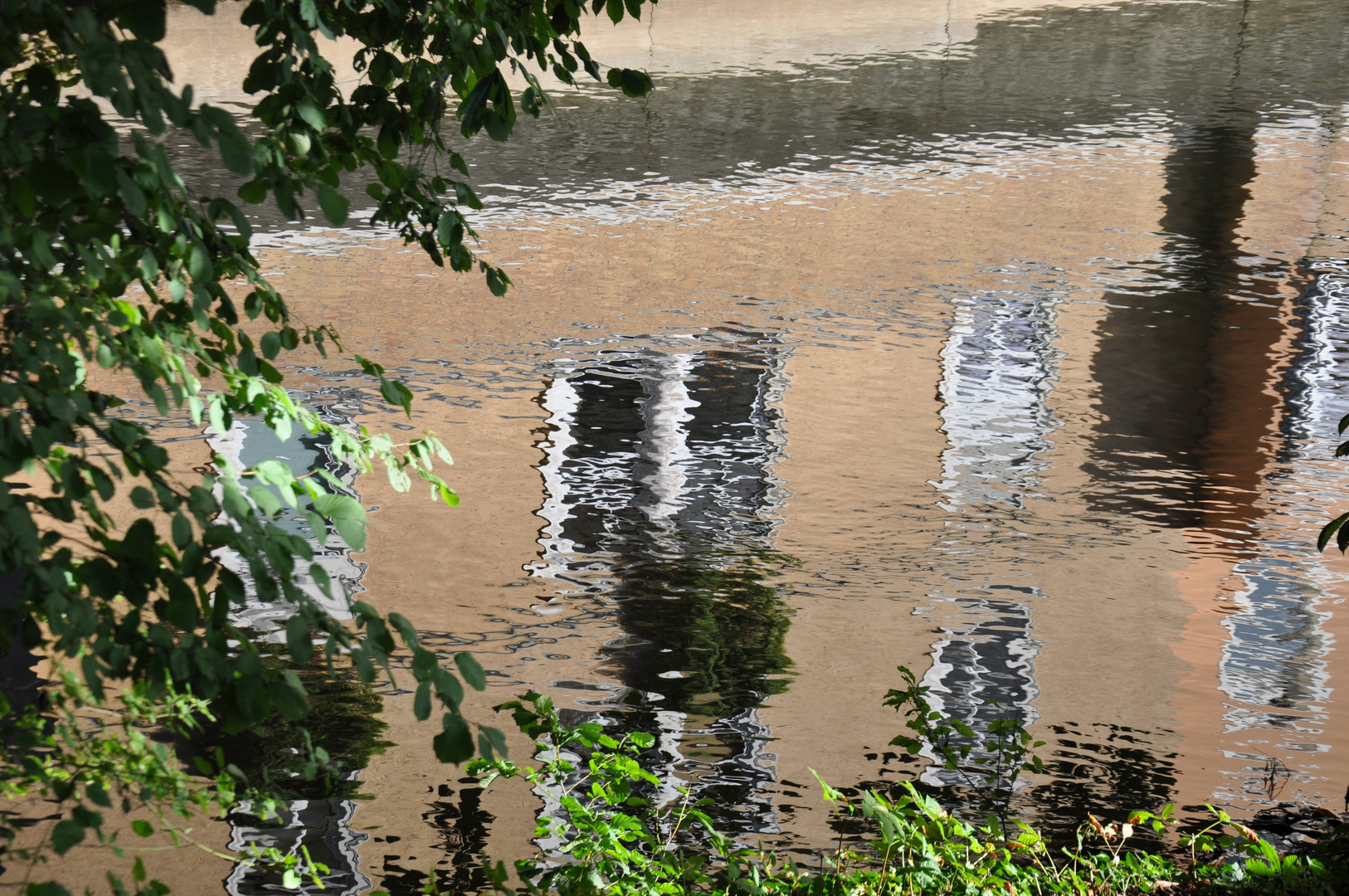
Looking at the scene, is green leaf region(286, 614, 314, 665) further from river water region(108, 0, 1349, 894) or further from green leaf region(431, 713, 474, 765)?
river water region(108, 0, 1349, 894)

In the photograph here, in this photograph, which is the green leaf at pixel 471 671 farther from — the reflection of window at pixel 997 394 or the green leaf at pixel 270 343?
the reflection of window at pixel 997 394

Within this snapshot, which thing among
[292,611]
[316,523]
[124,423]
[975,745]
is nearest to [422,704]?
[316,523]

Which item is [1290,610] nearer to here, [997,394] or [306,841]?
[997,394]

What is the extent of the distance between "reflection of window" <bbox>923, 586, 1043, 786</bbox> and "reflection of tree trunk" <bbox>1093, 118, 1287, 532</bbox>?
0.98 meters

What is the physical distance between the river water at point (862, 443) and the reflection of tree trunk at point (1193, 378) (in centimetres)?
2

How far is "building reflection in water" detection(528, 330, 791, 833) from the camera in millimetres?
3486

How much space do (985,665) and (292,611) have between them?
245 centimetres

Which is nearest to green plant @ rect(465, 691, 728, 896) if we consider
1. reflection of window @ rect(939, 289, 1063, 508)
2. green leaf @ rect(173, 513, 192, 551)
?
green leaf @ rect(173, 513, 192, 551)

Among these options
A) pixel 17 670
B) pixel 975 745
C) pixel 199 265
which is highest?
pixel 199 265

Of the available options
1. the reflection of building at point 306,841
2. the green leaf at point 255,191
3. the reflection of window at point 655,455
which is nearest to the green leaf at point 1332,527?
the green leaf at point 255,191

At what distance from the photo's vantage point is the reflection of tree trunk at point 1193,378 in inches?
192

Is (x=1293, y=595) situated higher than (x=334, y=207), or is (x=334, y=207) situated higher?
(x=334, y=207)

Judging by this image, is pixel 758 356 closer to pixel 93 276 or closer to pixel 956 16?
pixel 93 276

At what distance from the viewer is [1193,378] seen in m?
5.80
